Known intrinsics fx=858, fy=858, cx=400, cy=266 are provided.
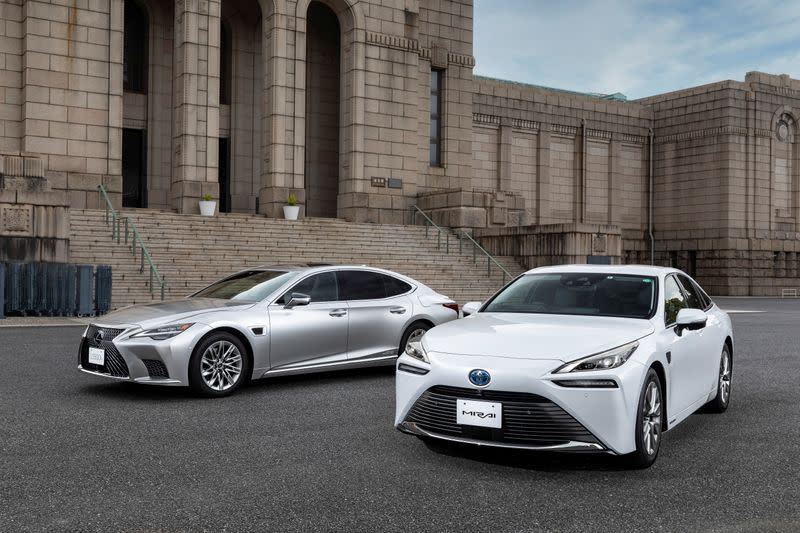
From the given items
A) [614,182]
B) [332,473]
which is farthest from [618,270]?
[614,182]

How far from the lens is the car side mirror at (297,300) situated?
9.38m

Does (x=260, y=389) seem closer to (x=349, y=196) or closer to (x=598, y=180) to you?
(x=349, y=196)

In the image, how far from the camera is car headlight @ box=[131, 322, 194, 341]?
8.52m

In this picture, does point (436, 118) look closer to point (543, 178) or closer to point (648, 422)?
point (543, 178)

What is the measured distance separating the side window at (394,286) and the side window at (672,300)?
13.1 feet

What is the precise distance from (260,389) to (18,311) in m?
10.4

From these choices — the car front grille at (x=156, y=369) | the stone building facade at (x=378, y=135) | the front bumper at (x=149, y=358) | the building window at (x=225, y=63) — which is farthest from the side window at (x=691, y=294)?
the building window at (x=225, y=63)

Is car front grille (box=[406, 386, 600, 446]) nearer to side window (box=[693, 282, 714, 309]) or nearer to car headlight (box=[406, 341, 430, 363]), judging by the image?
car headlight (box=[406, 341, 430, 363])

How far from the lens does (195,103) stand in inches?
1169

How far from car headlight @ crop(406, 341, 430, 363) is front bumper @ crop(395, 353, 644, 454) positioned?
14.2 inches

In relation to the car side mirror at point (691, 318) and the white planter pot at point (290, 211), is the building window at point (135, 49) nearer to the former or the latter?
the white planter pot at point (290, 211)

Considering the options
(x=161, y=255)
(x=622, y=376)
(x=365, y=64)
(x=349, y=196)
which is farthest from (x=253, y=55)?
(x=622, y=376)

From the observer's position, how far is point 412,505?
513 cm

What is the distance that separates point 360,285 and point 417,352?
4.24 meters
